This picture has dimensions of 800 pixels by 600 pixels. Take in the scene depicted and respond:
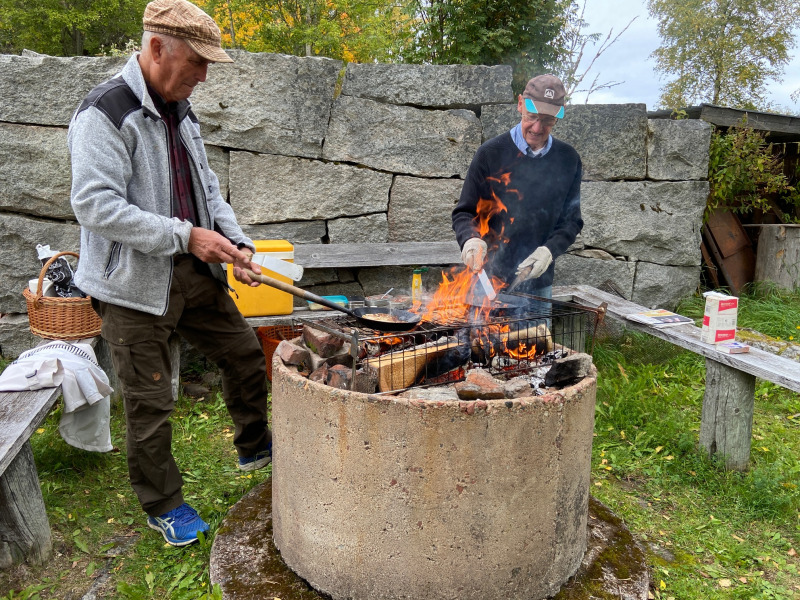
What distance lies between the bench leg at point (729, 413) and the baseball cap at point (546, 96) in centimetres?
172

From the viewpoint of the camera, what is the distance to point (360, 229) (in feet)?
16.1

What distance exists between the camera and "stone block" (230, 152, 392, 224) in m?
4.61

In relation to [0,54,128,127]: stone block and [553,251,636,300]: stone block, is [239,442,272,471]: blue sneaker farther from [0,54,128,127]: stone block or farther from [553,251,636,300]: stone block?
[553,251,636,300]: stone block

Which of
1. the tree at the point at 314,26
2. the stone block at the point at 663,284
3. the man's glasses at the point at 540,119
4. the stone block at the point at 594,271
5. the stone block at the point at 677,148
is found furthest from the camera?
the tree at the point at 314,26

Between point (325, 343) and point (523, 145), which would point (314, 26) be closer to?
point (523, 145)

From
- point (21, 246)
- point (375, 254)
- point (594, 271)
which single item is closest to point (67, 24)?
point (21, 246)

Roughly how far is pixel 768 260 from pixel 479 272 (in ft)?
15.0

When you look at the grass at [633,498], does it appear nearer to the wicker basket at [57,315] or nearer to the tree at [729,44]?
the wicker basket at [57,315]

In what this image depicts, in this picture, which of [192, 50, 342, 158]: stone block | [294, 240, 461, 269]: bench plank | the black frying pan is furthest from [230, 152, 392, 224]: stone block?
the black frying pan

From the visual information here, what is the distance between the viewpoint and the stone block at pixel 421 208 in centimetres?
493

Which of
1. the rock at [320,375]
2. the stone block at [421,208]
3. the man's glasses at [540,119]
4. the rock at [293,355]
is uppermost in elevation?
the man's glasses at [540,119]

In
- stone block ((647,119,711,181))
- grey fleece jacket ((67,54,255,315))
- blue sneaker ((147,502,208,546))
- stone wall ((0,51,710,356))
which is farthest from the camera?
stone block ((647,119,711,181))

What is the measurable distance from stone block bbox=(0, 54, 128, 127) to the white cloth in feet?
5.98

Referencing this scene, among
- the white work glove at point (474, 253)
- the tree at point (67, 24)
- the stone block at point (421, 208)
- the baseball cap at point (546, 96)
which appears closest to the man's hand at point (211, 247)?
the white work glove at point (474, 253)
